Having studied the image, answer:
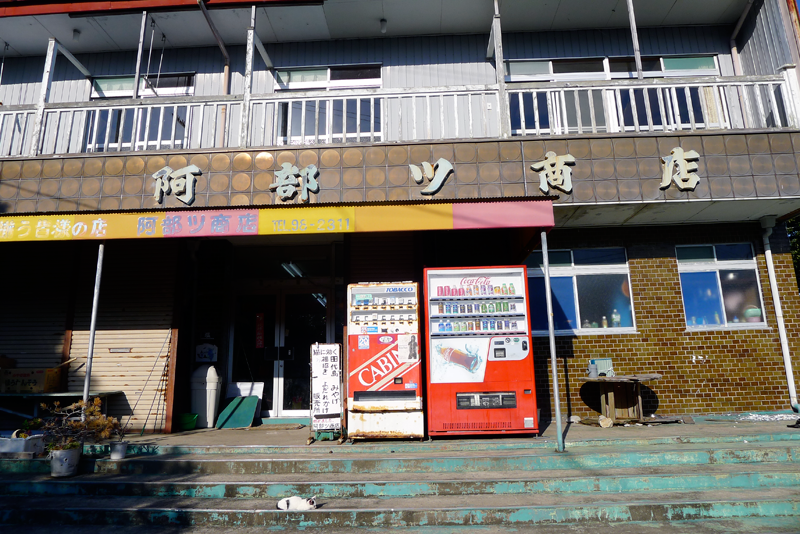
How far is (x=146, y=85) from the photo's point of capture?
Answer: 1049 cm

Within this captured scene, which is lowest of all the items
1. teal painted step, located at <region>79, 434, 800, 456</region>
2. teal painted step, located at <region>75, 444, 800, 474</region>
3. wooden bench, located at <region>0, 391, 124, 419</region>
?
teal painted step, located at <region>75, 444, 800, 474</region>

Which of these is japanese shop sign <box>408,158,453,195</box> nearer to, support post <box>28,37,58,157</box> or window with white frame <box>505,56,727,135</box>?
window with white frame <box>505,56,727,135</box>

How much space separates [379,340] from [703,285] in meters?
5.85

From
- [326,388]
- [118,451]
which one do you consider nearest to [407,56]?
[326,388]

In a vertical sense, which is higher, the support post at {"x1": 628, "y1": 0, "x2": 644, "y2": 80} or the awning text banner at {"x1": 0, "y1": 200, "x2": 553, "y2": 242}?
the support post at {"x1": 628, "y1": 0, "x2": 644, "y2": 80}

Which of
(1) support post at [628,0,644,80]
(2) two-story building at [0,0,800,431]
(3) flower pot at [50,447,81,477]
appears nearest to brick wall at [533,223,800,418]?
(2) two-story building at [0,0,800,431]

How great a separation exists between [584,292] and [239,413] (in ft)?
21.1

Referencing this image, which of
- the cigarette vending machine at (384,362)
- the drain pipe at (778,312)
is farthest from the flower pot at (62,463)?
the drain pipe at (778,312)

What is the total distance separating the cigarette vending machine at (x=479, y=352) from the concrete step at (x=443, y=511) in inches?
62.8

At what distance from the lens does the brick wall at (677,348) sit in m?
8.31

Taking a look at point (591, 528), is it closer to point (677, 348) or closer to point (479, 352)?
point (479, 352)

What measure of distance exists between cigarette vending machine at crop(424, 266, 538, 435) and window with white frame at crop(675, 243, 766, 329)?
366 centimetres

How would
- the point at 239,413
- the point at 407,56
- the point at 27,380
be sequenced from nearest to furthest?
the point at 27,380 → the point at 239,413 → the point at 407,56

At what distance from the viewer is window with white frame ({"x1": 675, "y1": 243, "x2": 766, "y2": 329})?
339 inches
